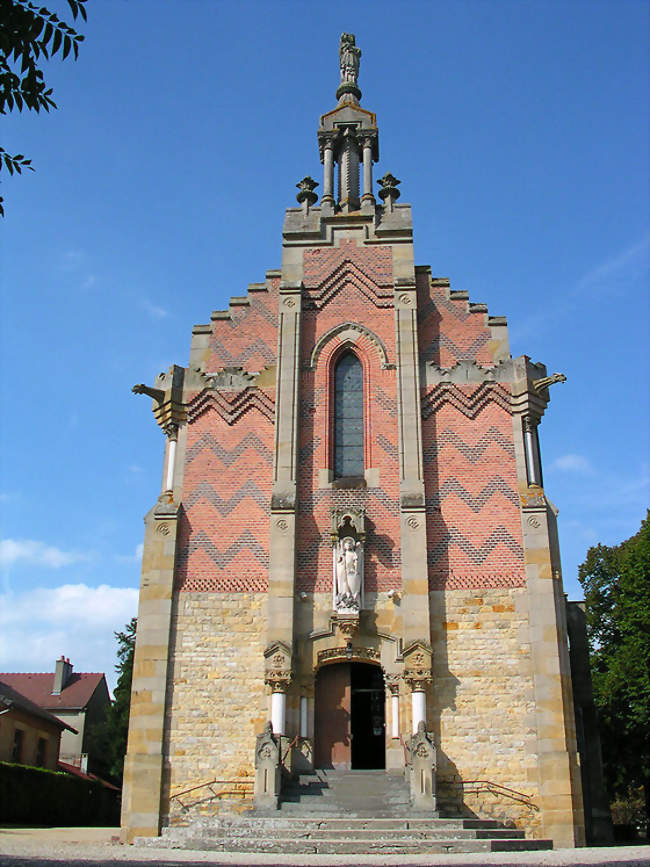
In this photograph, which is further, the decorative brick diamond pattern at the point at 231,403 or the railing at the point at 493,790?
the decorative brick diamond pattern at the point at 231,403

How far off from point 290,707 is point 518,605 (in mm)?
5299

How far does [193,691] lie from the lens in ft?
58.0

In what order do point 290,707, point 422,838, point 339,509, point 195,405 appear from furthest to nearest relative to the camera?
point 195,405 → point 339,509 → point 290,707 → point 422,838

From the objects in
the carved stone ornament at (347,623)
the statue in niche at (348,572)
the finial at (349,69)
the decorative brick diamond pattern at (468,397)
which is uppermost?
the finial at (349,69)

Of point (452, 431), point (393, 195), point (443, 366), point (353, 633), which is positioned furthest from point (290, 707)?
point (393, 195)

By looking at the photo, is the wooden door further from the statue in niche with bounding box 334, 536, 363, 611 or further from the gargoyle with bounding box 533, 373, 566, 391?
the gargoyle with bounding box 533, 373, 566, 391

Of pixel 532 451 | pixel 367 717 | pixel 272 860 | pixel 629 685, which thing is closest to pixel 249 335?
pixel 532 451

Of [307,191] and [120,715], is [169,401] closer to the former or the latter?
[307,191]

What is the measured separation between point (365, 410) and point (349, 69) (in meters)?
12.1

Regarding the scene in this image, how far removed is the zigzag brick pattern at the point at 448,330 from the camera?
20.7m

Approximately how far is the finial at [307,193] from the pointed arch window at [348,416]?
4.55m

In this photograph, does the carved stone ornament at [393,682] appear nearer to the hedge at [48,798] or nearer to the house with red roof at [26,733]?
the hedge at [48,798]

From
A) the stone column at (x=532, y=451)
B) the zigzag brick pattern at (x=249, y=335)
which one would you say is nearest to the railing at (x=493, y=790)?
the stone column at (x=532, y=451)

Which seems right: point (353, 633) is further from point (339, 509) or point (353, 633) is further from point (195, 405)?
point (195, 405)
